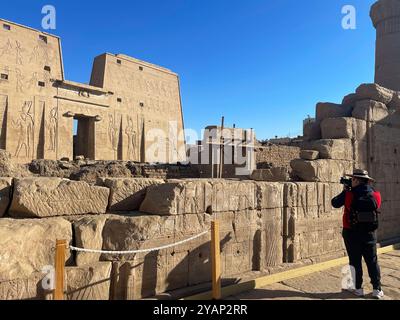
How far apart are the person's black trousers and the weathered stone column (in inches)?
690

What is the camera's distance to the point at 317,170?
695 centimetres

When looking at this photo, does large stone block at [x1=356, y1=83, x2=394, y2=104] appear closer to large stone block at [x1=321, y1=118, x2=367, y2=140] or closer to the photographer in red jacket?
large stone block at [x1=321, y1=118, x2=367, y2=140]

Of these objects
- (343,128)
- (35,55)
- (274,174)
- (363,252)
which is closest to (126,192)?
(363,252)

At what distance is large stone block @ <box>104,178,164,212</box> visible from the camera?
15.0 ft

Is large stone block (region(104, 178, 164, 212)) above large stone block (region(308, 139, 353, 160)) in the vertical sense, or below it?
below

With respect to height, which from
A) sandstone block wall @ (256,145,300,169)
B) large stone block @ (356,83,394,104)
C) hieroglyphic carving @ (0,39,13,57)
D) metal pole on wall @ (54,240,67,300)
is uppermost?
hieroglyphic carving @ (0,39,13,57)

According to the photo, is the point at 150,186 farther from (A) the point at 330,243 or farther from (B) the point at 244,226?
(A) the point at 330,243

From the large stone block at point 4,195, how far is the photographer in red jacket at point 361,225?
4.17m

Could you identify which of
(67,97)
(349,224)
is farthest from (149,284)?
(67,97)

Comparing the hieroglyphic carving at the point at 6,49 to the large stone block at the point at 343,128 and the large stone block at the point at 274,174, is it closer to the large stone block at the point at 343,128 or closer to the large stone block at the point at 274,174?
the large stone block at the point at 274,174

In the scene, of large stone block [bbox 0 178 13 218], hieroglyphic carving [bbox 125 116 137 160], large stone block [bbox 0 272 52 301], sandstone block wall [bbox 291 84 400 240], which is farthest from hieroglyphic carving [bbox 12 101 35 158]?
large stone block [bbox 0 272 52 301]

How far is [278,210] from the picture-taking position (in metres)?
6.04

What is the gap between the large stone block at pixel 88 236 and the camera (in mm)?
3871

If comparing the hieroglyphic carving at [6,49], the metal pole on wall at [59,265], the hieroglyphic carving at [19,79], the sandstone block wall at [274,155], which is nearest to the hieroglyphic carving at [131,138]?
the hieroglyphic carving at [19,79]
